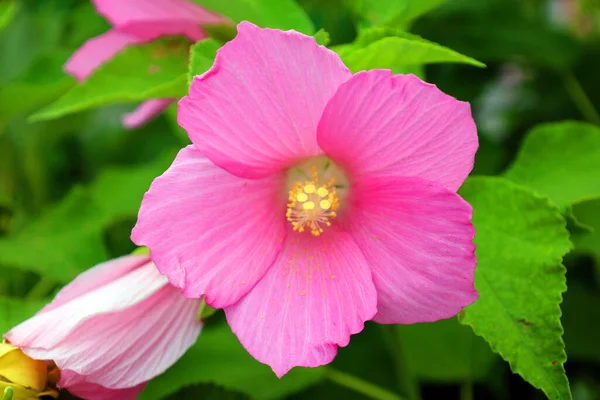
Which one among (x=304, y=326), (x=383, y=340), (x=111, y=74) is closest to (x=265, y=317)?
(x=304, y=326)

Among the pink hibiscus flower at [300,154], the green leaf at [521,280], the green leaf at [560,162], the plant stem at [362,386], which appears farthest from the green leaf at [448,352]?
the pink hibiscus flower at [300,154]

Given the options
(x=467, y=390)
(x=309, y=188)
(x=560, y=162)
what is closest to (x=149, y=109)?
(x=309, y=188)

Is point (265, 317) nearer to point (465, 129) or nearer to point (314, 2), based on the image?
point (465, 129)

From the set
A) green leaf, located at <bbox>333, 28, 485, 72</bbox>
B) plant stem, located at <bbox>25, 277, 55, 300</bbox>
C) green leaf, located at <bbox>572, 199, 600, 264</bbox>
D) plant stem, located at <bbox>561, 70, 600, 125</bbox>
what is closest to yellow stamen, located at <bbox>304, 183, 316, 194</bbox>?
green leaf, located at <bbox>333, 28, 485, 72</bbox>

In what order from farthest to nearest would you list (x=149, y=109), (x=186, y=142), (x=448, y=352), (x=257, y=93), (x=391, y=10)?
(x=448, y=352)
(x=186, y=142)
(x=149, y=109)
(x=391, y=10)
(x=257, y=93)

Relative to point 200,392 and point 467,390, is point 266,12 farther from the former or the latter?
point 467,390

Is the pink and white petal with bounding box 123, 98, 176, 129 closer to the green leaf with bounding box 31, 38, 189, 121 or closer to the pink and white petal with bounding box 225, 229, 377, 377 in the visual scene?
the green leaf with bounding box 31, 38, 189, 121
